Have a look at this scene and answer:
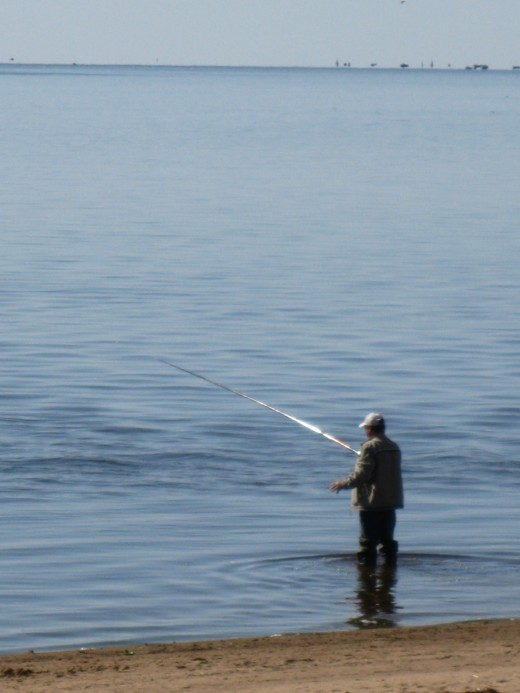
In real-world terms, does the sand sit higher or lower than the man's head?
lower

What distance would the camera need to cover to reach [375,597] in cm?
1199

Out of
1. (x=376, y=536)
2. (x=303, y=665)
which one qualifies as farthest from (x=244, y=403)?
(x=303, y=665)

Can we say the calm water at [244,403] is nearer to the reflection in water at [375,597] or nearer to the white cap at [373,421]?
the reflection in water at [375,597]

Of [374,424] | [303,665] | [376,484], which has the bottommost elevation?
[303,665]

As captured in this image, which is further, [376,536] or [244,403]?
[244,403]

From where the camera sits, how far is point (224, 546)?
13.4 meters

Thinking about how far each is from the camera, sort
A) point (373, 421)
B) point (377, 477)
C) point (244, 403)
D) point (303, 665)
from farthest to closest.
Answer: point (244, 403) < point (377, 477) < point (373, 421) < point (303, 665)

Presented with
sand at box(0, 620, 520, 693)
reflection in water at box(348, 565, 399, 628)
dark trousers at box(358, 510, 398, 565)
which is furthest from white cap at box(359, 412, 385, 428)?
sand at box(0, 620, 520, 693)

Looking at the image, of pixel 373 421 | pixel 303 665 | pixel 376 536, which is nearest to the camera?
pixel 303 665

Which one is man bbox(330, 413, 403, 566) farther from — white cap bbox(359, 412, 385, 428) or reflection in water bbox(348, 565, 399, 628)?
reflection in water bbox(348, 565, 399, 628)

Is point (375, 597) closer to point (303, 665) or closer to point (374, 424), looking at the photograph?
point (374, 424)

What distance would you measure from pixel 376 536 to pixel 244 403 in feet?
23.6

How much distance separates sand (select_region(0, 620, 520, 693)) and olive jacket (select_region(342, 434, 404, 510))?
1.29 meters

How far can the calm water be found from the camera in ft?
39.9
